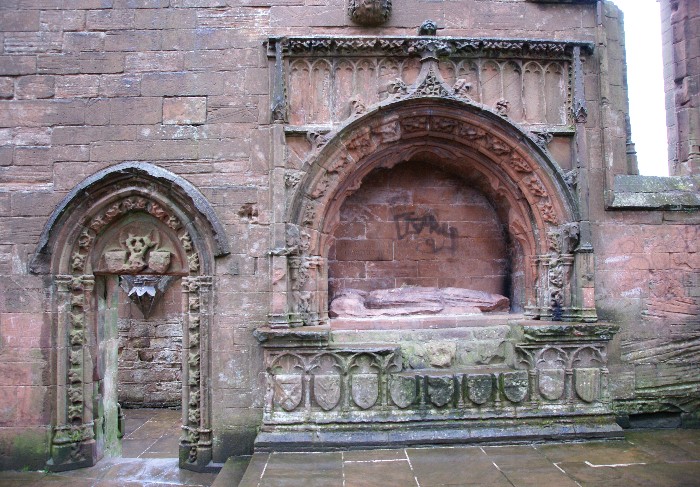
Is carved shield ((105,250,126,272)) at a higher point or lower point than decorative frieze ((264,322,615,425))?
higher

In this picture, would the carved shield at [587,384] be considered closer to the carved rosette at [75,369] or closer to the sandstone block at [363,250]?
the sandstone block at [363,250]

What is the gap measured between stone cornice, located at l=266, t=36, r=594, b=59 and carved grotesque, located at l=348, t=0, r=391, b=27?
27 centimetres

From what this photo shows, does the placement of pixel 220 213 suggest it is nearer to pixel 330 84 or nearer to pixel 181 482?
pixel 330 84

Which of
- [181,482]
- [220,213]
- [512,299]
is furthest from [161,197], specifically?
[512,299]

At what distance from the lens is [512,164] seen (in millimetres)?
5551

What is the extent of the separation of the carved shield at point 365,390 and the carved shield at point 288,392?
1.72 feet

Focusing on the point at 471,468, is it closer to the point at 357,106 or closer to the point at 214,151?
the point at 357,106

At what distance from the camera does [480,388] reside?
16.4 feet

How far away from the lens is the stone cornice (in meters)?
5.33

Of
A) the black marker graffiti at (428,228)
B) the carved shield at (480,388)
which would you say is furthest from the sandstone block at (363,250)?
the carved shield at (480,388)

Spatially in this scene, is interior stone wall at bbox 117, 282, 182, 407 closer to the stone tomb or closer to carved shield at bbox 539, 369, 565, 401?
the stone tomb

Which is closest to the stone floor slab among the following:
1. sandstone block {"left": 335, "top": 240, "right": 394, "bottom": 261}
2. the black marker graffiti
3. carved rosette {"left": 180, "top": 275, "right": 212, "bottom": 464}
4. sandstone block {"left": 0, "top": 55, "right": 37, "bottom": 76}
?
carved rosette {"left": 180, "top": 275, "right": 212, "bottom": 464}

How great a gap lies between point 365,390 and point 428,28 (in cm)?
377

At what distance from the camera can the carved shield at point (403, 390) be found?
495 cm
